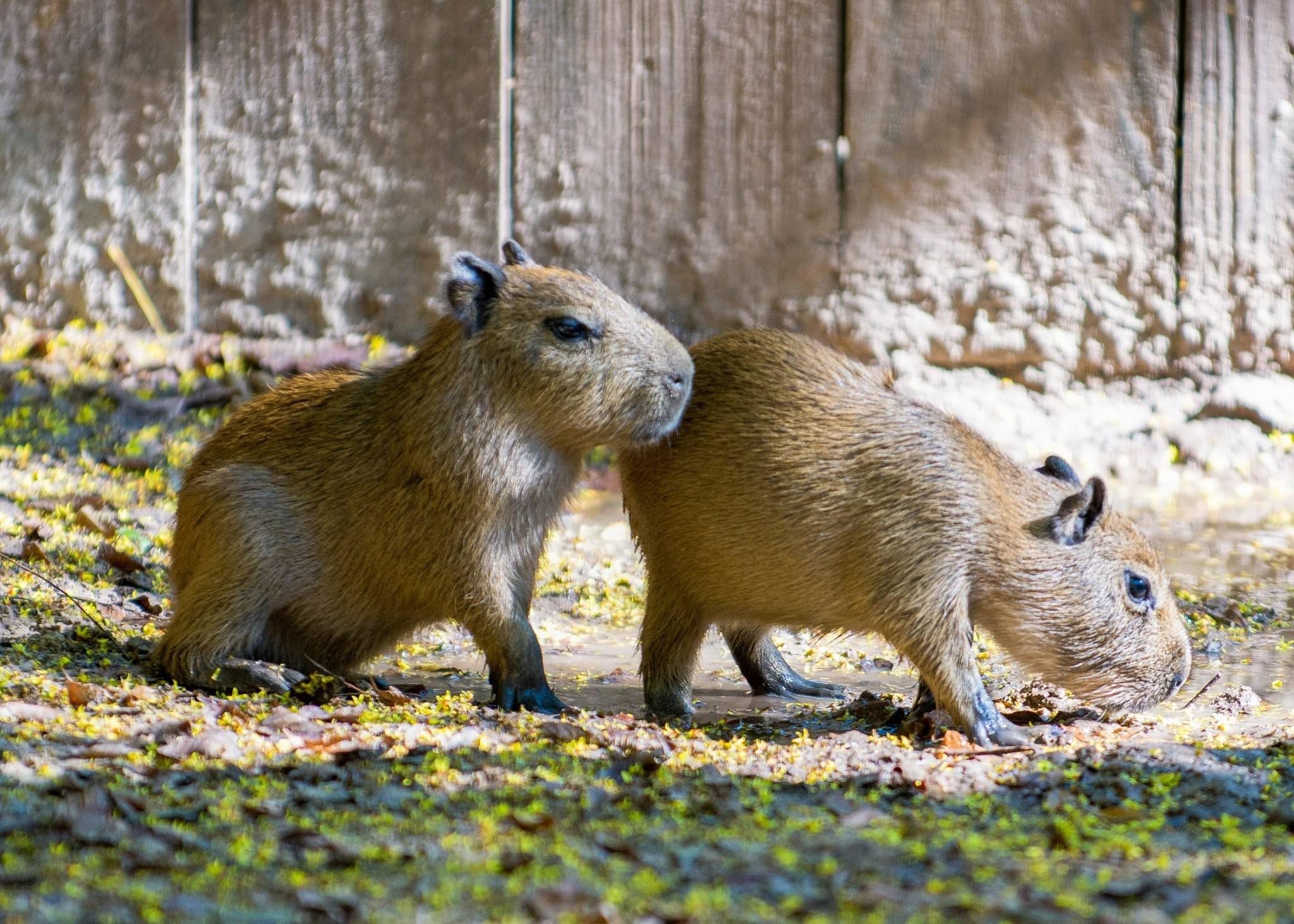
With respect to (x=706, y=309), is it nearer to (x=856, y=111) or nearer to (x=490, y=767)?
(x=856, y=111)

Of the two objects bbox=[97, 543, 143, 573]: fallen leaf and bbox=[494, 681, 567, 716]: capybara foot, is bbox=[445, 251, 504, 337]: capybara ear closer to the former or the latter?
bbox=[494, 681, 567, 716]: capybara foot

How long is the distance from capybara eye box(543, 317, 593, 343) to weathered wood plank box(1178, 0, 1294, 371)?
169 inches

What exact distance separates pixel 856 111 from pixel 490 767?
195 inches

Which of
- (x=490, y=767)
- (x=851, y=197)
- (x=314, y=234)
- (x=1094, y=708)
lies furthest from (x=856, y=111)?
(x=490, y=767)

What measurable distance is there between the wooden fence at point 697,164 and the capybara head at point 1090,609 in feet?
10.8

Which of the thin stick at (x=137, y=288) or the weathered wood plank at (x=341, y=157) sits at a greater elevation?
the weathered wood plank at (x=341, y=157)

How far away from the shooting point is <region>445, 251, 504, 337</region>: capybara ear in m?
4.80

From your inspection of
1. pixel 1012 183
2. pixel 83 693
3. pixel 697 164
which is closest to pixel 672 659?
pixel 83 693

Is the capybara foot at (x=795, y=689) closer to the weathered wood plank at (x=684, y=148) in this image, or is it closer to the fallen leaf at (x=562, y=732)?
the fallen leaf at (x=562, y=732)

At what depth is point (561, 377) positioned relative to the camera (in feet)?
15.5

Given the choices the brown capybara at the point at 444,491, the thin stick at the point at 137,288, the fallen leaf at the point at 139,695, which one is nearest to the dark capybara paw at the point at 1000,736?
the brown capybara at the point at 444,491

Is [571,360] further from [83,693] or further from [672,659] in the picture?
[83,693]

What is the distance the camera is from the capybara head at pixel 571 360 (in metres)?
4.74

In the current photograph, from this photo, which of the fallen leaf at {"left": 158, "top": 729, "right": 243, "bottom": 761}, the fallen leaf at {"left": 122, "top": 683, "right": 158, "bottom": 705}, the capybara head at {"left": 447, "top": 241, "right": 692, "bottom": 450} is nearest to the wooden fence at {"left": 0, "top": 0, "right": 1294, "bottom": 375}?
the capybara head at {"left": 447, "top": 241, "right": 692, "bottom": 450}
